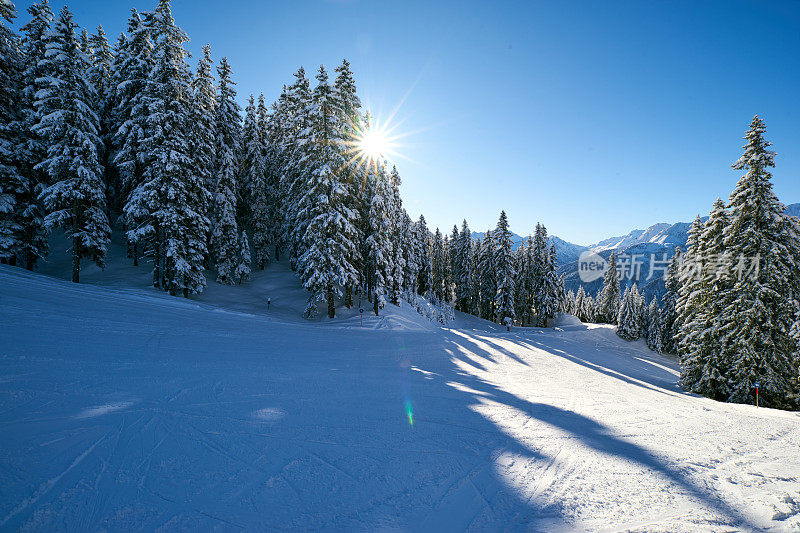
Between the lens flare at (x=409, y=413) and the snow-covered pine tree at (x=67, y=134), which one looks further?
the snow-covered pine tree at (x=67, y=134)

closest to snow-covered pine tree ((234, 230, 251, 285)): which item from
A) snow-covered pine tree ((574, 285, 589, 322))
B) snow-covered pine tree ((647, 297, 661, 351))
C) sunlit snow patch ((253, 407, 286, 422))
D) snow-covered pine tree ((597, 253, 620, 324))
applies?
sunlit snow patch ((253, 407, 286, 422))

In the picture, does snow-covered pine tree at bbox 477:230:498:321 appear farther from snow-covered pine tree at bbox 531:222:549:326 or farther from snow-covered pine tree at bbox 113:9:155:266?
snow-covered pine tree at bbox 113:9:155:266

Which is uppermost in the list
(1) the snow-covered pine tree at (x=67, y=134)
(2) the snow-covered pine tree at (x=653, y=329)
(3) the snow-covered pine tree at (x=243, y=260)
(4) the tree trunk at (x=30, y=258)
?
(1) the snow-covered pine tree at (x=67, y=134)

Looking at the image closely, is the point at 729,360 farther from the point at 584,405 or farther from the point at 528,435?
the point at 528,435

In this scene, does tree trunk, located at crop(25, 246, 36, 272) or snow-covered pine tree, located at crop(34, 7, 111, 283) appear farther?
tree trunk, located at crop(25, 246, 36, 272)

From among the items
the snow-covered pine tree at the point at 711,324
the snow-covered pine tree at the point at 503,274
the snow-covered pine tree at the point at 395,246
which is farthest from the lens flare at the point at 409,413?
the snow-covered pine tree at the point at 503,274

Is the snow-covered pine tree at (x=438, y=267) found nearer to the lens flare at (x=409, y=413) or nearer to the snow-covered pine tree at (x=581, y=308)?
the lens flare at (x=409, y=413)

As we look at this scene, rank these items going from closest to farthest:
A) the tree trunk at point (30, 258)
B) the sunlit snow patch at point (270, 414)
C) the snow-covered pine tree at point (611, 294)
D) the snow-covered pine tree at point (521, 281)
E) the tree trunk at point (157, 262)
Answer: the sunlit snow patch at point (270, 414)
the tree trunk at point (30, 258)
the tree trunk at point (157, 262)
the snow-covered pine tree at point (521, 281)
the snow-covered pine tree at point (611, 294)

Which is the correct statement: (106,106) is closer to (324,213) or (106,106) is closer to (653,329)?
(324,213)

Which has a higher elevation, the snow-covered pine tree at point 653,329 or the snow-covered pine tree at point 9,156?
the snow-covered pine tree at point 9,156

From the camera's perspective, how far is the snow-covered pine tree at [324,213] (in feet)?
66.4

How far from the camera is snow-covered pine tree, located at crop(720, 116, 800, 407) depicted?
14.6m

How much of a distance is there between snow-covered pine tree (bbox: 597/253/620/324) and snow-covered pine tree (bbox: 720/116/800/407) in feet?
171

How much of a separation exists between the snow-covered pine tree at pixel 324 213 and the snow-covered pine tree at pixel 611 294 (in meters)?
60.8
